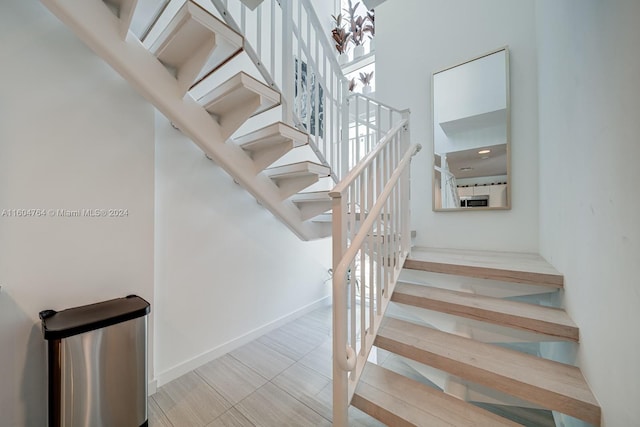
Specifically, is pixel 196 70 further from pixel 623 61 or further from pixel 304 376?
pixel 304 376

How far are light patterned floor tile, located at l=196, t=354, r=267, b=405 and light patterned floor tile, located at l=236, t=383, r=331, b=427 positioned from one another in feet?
0.27

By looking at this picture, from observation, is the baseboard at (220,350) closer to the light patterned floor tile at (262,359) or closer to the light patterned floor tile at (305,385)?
the light patterned floor tile at (262,359)

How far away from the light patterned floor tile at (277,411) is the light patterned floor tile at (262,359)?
0.20 meters

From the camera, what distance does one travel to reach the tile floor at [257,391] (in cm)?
152

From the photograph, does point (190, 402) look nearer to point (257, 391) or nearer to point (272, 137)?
point (257, 391)

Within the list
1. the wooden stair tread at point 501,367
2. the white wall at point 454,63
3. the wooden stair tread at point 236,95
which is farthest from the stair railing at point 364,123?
the wooden stair tread at point 501,367

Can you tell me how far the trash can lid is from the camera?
1.14 meters

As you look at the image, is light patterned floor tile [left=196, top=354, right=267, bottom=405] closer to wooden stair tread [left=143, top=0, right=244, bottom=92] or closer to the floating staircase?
the floating staircase

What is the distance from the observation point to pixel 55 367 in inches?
45.1

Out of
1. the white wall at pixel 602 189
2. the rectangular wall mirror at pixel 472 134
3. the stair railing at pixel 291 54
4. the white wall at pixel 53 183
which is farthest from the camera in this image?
the rectangular wall mirror at pixel 472 134

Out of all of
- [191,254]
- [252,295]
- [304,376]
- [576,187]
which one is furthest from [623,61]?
[252,295]

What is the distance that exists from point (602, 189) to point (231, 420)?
222 cm

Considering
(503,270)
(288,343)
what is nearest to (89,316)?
(288,343)

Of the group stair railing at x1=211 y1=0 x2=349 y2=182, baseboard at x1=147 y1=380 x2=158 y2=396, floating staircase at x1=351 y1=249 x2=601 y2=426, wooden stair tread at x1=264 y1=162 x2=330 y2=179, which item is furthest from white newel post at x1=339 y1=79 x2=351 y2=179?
baseboard at x1=147 y1=380 x2=158 y2=396
